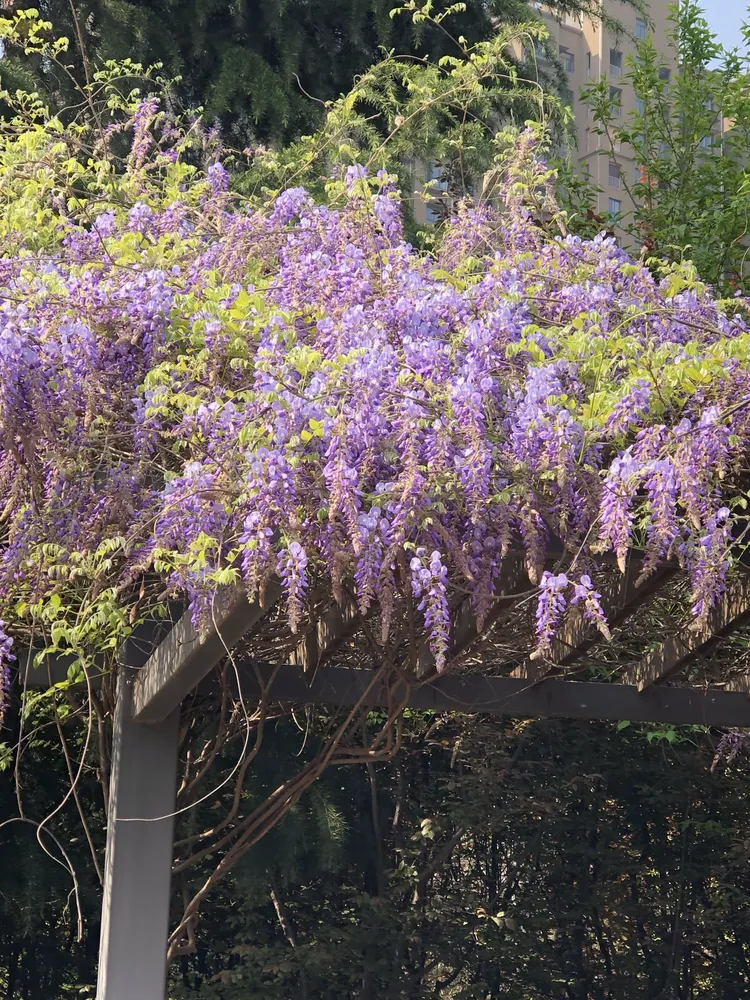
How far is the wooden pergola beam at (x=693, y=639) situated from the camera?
3693 mm

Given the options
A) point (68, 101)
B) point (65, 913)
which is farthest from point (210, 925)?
point (68, 101)

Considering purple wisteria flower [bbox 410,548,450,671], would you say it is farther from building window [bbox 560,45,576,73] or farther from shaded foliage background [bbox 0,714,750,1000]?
building window [bbox 560,45,576,73]

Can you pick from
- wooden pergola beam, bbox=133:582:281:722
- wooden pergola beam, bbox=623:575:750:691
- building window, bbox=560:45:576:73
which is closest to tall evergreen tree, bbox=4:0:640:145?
wooden pergola beam, bbox=623:575:750:691

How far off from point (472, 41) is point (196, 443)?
4839 mm

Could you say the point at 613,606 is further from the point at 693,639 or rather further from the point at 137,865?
the point at 137,865

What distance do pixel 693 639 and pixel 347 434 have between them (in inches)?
76.1

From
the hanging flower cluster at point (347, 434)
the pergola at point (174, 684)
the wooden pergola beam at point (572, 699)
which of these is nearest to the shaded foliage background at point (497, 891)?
the wooden pergola beam at point (572, 699)

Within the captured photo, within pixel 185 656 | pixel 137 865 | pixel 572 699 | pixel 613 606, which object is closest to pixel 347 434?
pixel 185 656

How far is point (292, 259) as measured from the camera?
3.41 metres

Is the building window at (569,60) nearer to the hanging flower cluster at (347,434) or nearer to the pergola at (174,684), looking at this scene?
the pergola at (174,684)

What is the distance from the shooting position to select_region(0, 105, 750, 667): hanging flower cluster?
2.67m

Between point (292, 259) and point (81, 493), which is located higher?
point (292, 259)

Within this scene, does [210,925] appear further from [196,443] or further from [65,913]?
[196,443]

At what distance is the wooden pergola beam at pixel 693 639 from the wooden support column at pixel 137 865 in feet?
4.85
